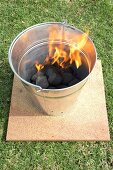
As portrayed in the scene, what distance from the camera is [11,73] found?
2.89 metres

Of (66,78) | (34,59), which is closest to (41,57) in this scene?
(34,59)

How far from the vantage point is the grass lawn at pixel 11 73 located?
7.94 ft

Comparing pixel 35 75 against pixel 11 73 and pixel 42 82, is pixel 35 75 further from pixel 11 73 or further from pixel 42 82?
pixel 11 73

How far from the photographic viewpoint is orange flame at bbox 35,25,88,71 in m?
2.38

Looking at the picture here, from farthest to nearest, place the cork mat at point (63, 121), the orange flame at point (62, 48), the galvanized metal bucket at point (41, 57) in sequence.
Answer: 1. the cork mat at point (63, 121)
2. the orange flame at point (62, 48)
3. the galvanized metal bucket at point (41, 57)

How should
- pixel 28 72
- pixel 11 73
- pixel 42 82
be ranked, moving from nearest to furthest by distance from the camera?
pixel 42 82 < pixel 28 72 < pixel 11 73

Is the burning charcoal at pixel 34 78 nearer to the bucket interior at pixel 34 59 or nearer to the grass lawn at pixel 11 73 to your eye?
the bucket interior at pixel 34 59

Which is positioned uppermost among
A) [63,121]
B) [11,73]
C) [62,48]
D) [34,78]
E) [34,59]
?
[62,48]

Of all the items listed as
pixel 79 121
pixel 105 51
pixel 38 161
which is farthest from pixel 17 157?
pixel 105 51

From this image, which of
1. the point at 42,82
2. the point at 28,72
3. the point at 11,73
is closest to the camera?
the point at 42,82

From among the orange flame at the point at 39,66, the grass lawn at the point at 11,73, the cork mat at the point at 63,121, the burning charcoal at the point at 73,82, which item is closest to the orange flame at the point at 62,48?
the orange flame at the point at 39,66

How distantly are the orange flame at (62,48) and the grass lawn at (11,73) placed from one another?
518 millimetres

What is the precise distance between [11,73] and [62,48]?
0.65 metres

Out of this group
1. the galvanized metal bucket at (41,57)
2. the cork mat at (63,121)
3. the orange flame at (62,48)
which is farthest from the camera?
the cork mat at (63,121)
